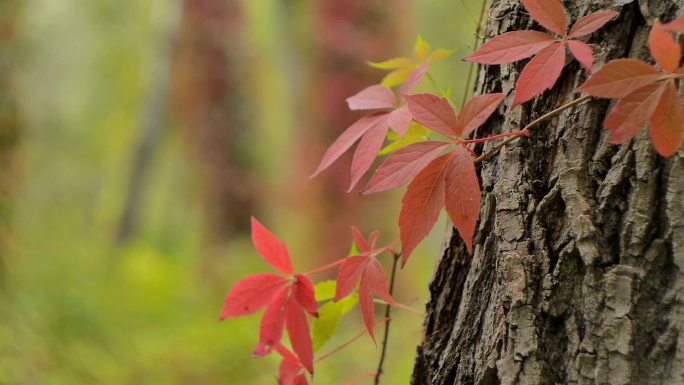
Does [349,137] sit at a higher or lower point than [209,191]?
lower

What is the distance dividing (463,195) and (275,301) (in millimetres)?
265

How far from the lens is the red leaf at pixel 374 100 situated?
2.21 feet

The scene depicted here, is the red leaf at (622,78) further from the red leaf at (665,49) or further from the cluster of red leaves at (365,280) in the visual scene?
the cluster of red leaves at (365,280)

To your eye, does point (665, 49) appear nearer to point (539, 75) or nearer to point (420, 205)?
point (539, 75)

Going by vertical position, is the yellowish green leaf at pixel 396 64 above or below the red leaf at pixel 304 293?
above

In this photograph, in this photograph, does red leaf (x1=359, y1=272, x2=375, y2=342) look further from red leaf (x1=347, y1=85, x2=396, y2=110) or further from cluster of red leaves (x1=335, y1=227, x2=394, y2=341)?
red leaf (x1=347, y1=85, x2=396, y2=110)

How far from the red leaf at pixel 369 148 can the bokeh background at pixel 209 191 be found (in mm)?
1799

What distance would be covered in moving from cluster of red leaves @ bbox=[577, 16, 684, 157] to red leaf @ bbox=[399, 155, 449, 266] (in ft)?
0.46

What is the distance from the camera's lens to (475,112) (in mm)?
549

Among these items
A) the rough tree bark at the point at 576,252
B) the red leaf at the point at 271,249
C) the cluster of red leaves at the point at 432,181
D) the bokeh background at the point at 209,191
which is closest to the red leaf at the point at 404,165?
the cluster of red leaves at the point at 432,181

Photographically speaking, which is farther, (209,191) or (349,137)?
(209,191)

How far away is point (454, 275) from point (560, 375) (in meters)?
0.15

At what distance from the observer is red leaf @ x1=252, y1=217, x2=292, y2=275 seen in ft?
2.30

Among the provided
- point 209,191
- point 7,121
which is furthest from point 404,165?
point 209,191
